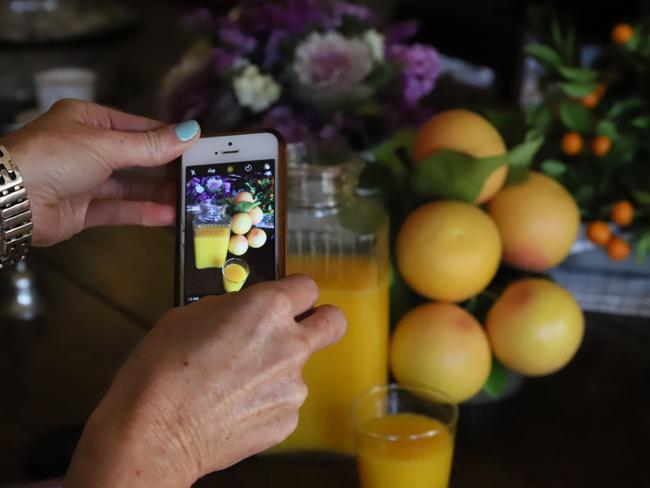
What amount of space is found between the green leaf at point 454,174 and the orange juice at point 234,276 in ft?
0.70

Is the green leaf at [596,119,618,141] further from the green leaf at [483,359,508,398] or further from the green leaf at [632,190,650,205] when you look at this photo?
the green leaf at [483,359,508,398]

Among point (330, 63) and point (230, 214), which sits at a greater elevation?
point (330, 63)

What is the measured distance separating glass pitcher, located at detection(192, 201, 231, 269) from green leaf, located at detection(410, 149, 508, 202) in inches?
8.1

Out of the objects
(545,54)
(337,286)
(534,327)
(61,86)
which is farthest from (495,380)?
(61,86)

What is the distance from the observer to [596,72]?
1092 mm

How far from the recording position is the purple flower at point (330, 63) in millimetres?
1101

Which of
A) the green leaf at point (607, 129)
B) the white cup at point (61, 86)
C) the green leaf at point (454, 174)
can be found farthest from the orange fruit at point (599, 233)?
the white cup at point (61, 86)

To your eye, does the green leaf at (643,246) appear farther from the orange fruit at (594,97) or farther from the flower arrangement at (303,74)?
the flower arrangement at (303,74)

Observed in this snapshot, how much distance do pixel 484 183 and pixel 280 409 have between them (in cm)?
32

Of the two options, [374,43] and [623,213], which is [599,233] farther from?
[374,43]

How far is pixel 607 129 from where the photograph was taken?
1.01 meters

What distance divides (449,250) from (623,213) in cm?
29

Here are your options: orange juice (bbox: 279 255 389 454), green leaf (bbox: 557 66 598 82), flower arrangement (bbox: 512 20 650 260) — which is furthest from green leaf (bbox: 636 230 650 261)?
orange juice (bbox: 279 255 389 454)

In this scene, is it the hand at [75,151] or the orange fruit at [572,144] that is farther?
the orange fruit at [572,144]
